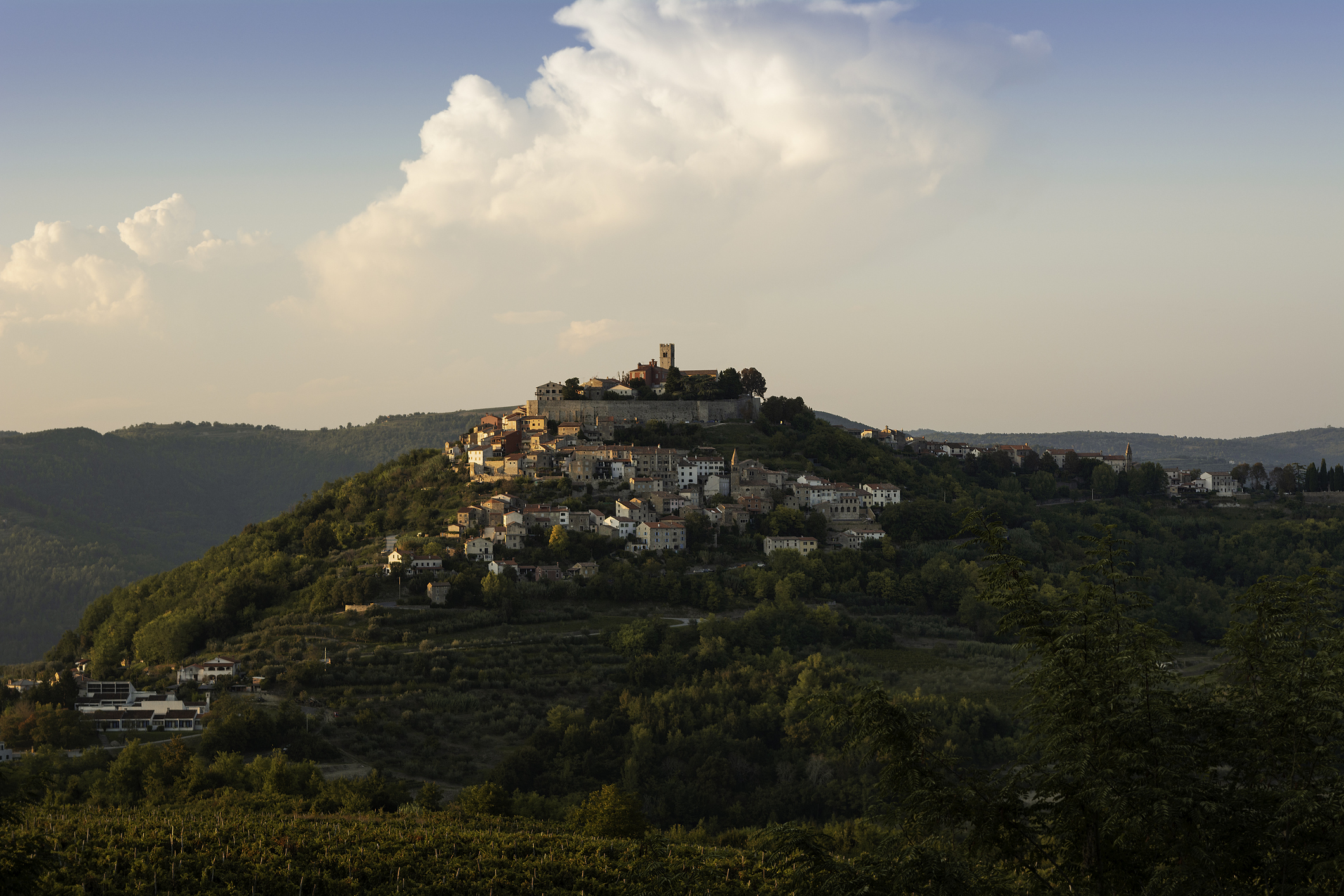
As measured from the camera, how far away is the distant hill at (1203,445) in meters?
168

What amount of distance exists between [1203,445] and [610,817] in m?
186

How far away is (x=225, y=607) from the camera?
48.1m

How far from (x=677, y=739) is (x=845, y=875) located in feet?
98.9

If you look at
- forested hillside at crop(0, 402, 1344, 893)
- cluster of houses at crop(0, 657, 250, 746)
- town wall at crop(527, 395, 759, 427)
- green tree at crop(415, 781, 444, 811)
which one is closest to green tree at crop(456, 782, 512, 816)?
forested hillside at crop(0, 402, 1344, 893)

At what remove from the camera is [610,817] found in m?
24.7

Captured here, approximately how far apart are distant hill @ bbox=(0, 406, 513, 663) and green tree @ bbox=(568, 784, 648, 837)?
7744 centimetres

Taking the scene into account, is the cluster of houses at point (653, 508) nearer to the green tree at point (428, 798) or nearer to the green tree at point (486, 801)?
the green tree at point (428, 798)

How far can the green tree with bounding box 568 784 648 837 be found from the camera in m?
24.6

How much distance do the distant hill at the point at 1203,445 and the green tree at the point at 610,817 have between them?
14446 cm

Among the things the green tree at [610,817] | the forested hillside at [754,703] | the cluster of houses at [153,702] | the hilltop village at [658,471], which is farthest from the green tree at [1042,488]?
the green tree at [610,817]

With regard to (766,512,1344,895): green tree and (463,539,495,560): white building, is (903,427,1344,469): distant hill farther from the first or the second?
(766,512,1344,895): green tree

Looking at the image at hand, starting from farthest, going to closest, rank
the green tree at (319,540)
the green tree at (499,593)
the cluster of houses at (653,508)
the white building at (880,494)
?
1. the white building at (880,494)
2. the green tree at (319,540)
3. the cluster of houses at (653,508)
4. the green tree at (499,593)

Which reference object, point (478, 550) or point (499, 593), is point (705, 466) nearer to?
point (478, 550)

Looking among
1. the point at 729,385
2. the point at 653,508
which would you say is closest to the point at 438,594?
the point at 653,508
